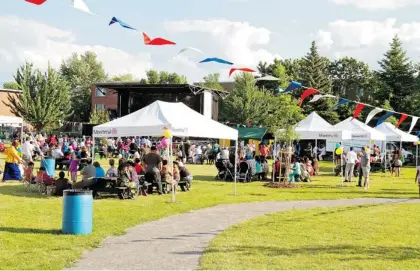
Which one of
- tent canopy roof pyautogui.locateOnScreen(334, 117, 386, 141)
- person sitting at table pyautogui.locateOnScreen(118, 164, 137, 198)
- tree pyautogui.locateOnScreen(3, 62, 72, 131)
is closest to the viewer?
person sitting at table pyautogui.locateOnScreen(118, 164, 137, 198)

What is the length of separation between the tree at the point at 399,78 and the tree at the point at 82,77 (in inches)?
1653

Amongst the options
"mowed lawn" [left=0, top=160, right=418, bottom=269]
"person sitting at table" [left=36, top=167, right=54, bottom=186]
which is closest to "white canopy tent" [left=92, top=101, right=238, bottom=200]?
"mowed lawn" [left=0, top=160, right=418, bottom=269]

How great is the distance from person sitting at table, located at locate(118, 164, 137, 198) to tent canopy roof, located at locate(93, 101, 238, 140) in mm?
1446

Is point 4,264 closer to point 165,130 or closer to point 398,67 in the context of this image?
point 165,130

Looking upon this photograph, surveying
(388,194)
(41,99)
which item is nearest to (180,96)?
(41,99)

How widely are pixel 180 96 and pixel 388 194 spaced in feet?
104

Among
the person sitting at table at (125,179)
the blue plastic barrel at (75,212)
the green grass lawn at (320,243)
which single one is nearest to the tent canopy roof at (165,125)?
the person sitting at table at (125,179)

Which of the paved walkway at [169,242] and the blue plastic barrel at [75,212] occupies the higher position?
the blue plastic barrel at [75,212]

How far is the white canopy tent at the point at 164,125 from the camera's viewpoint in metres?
15.5

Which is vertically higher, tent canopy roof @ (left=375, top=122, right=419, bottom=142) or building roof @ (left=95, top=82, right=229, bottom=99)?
building roof @ (left=95, top=82, right=229, bottom=99)

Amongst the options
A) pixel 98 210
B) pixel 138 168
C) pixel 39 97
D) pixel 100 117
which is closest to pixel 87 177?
pixel 138 168

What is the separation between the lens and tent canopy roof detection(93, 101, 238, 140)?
1550cm

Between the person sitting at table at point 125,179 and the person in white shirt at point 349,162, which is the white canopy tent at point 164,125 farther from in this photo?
the person in white shirt at point 349,162

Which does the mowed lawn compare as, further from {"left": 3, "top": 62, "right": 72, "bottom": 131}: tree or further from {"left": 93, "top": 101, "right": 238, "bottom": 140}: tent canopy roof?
{"left": 3, "top": 62, "right": 72, "bottom": 131}: tree
